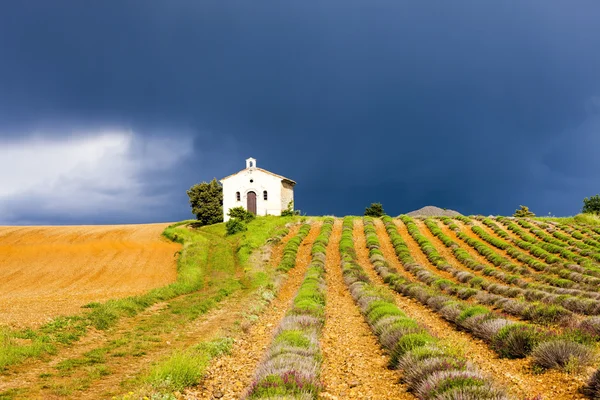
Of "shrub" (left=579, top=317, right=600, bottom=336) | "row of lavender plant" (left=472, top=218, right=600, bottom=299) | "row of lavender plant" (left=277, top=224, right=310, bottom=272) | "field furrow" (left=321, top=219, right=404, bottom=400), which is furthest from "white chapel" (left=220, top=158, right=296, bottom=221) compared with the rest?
"shrub" (left=579, top=317, right=600, bottom=336)

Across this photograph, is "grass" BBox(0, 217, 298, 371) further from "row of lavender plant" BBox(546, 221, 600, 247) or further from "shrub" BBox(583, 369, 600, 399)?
"row of lavender plant" BBox(546, 221, 600, 247)

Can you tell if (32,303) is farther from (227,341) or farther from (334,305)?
(334,305)

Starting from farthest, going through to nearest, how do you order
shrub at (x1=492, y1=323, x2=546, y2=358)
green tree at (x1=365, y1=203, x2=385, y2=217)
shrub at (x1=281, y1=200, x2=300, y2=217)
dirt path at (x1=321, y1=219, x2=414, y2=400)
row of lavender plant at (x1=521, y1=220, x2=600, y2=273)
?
green tree at (x1=365, y1=203, x2=385, y2=217), shrub at (x1=281, y1=200, x2=300, y2=217), row of lavender plant at (x1=521, y1=220, x2=600, y2=273), shrub at (x1=492, y1=323, x2=546, y2=358), dirt path at (x1=321, y1=219, x2=414, y2=400)

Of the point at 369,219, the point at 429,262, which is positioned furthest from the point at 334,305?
the point at 369,219

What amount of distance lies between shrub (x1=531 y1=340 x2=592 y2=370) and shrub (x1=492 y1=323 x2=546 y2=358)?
40 centimetres

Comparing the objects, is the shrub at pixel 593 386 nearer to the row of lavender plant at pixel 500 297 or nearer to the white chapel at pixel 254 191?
the row of lavender plant at pixel 500 297

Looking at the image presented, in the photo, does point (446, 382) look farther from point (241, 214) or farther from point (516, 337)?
point (241, 214)

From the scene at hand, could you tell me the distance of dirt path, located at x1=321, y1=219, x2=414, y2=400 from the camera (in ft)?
23.0

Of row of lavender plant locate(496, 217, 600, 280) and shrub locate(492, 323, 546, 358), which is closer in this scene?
shrub locate(492, 323, 546, 358)

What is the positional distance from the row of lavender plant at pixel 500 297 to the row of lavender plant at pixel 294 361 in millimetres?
6573

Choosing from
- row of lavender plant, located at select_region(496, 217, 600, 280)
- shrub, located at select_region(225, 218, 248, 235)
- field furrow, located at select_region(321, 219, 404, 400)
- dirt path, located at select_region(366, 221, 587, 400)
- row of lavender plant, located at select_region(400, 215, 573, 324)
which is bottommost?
field furrow, located at select_region(321, 219, 404, 400)

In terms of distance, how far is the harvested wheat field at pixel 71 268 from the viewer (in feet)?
55.7

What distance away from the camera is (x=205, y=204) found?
52938 millimetres

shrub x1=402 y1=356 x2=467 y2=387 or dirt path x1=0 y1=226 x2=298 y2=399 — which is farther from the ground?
shrub x1=402 y1=356 x2=467 y2=387
